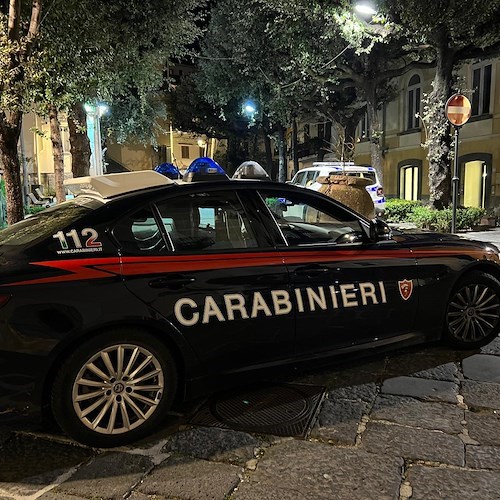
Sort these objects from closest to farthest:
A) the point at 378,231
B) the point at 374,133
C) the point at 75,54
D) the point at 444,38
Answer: the point at 378,231, the point at 75,54, the point at 444,38, the point at 374,133

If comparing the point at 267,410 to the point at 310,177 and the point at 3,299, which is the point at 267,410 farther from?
the point at 310,177

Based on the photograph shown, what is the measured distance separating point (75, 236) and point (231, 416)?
60.2 inches

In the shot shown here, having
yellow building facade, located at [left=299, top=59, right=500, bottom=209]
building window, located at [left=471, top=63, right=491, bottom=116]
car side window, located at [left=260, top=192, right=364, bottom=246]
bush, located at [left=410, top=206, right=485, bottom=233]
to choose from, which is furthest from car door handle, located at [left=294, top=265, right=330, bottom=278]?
building window, located at [left=471, top=63, right=491, bottom=116]

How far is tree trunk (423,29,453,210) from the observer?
14016 millimetres

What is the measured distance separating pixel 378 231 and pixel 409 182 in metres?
21.4

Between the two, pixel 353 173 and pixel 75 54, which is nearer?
pixel 75 54

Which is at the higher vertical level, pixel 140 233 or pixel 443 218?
pixel 140 233

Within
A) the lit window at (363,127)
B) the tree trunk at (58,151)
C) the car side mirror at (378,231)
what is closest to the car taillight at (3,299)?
the car side mirror at (378,231)

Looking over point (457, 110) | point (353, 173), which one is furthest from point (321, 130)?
point (457, 110)

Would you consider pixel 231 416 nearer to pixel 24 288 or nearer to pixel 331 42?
pixel 24 288

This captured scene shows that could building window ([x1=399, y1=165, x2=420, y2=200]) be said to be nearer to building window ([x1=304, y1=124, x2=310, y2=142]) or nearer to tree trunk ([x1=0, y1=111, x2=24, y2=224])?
building window ([x1=304, y1=124, x2=310, y2=142])

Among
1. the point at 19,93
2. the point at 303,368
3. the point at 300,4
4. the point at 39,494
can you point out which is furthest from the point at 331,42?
the point at 39,494

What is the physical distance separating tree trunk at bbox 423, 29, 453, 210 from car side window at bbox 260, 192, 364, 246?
1122 cm

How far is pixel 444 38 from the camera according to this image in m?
13.8
